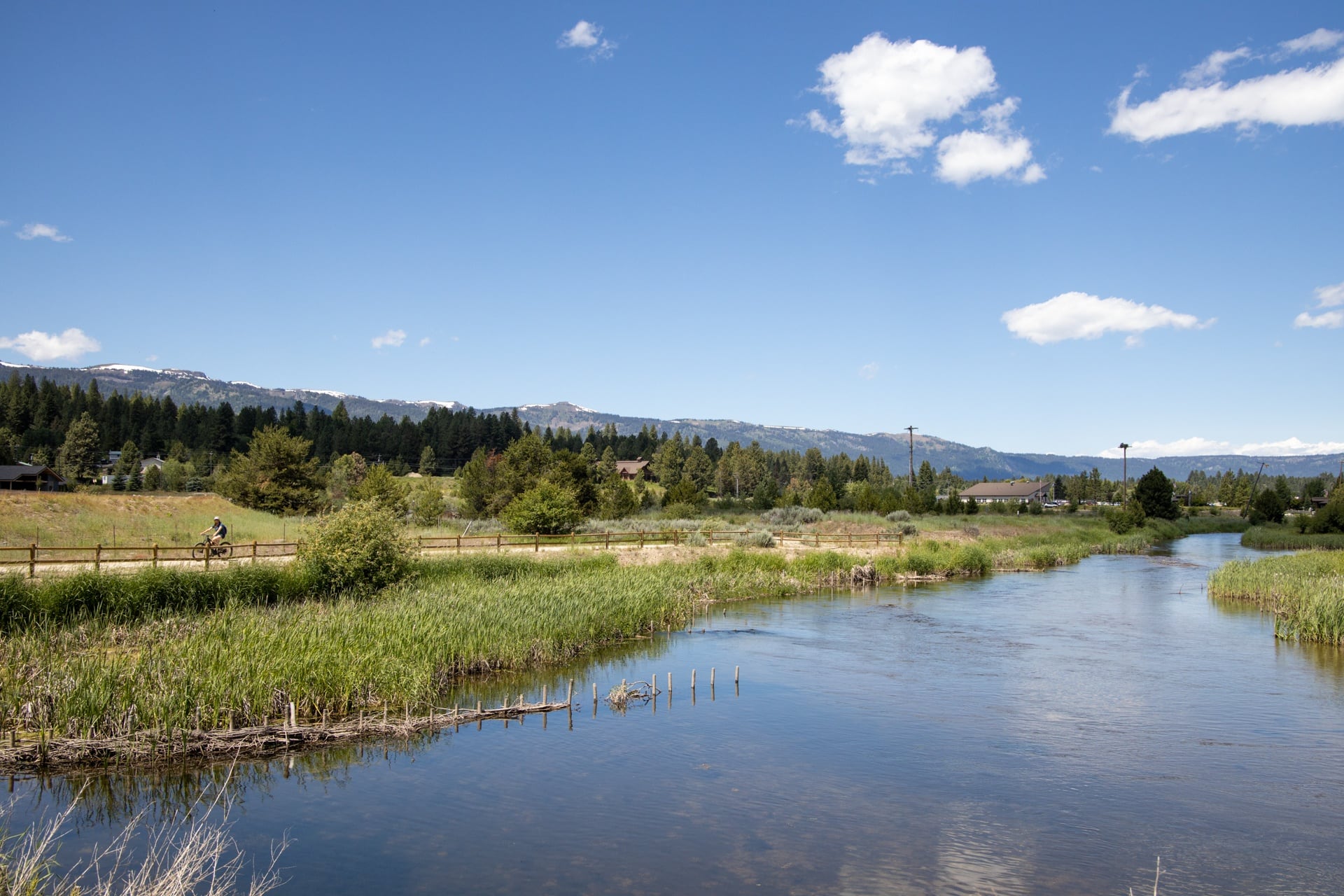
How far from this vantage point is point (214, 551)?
32625 millimetres

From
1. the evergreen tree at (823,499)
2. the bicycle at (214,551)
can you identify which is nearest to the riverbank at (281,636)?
the bicycle at (214,551)

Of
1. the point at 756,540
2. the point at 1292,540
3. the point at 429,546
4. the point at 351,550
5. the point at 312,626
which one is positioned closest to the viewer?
the point at 312,626

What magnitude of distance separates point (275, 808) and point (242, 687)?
10.8 feet

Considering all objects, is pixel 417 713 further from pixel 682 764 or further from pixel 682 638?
pixel 682 638

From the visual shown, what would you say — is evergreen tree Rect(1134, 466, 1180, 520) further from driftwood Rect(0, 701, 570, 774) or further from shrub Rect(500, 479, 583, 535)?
driftwood Rect(0, 701, 570, 774)

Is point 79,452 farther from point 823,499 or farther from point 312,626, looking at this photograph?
point 312,626

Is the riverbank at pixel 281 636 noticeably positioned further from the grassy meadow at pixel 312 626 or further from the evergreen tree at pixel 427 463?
the evergreen tree at pixel 427 463

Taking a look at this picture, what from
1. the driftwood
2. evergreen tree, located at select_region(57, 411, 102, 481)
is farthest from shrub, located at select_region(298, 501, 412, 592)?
evergreen tree, located at select_region(57, 411, 102, 481)

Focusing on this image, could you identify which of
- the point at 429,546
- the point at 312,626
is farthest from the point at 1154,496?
the point at 312,626

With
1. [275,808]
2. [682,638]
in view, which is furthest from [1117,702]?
[275,808]

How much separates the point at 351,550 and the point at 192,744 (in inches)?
523

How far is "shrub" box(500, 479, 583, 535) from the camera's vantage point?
2087 inches

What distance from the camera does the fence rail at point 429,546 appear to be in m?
29.4

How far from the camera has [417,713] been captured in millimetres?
17484
